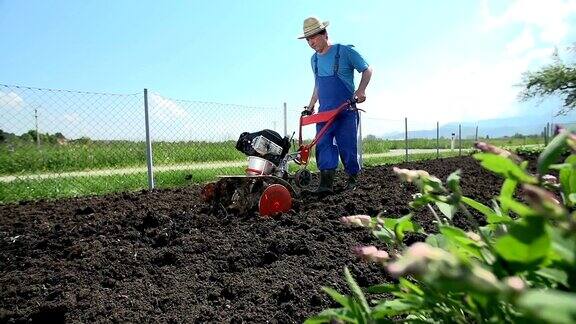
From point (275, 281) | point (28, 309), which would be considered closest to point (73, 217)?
point (28, 309)

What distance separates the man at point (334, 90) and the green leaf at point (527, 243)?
504cm

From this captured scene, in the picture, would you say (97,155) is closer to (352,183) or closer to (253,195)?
(352,183)

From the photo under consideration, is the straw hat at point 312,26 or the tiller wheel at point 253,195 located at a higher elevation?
the straw hat at point 312,26

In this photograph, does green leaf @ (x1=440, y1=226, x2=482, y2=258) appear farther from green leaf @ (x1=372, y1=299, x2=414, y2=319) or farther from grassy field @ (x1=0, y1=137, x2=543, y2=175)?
grassy field @ (x1=0, y1=137, x2=543, y2=175)

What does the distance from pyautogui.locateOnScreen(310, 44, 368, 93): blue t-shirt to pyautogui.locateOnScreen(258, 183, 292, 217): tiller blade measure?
2.06m

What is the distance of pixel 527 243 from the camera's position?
0.53 metres

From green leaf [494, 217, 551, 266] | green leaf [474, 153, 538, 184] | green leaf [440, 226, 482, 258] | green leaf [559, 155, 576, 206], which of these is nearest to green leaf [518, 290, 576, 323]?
green leaf [494, 217, 551, 266]

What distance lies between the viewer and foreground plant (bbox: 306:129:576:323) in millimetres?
432

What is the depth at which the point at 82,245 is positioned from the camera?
3.31 metres

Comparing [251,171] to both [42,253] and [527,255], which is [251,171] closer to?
[42,253]

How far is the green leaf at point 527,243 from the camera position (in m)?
0.52

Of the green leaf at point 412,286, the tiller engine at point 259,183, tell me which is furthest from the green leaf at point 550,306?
the tiller engine at point 259,183

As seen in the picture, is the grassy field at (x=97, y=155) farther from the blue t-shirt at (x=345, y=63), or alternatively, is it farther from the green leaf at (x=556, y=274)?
the green leaf at (x=556, y=274)

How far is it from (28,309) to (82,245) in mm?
1055
